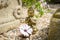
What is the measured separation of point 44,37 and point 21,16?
54 centimetres

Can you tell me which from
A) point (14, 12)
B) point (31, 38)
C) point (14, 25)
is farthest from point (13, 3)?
point (31, 38)

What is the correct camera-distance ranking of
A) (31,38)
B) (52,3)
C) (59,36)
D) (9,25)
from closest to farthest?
1. (59,36)
2. (31,38)
3. (9,25)
4. (52,3)

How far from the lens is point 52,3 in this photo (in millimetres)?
3406

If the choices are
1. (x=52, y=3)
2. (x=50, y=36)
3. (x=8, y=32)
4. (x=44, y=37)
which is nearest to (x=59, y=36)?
(x=50, y=36)

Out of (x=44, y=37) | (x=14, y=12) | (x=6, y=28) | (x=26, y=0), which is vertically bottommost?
(x=44, y=37)

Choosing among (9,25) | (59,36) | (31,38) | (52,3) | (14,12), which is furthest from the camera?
(52,3)

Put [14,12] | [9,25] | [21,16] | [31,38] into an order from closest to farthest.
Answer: [31,38] → [9,25] → [14,12] → [21,16]

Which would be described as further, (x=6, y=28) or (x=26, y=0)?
(x=26, y=0)

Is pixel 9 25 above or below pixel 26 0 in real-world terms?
below

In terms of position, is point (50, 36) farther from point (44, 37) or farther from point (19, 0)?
point (19, 0)

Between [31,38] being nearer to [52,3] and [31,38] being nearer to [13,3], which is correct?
[13,3]

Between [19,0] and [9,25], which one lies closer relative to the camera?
[9,25]

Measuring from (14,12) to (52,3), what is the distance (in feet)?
5.19

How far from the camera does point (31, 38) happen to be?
173cm
